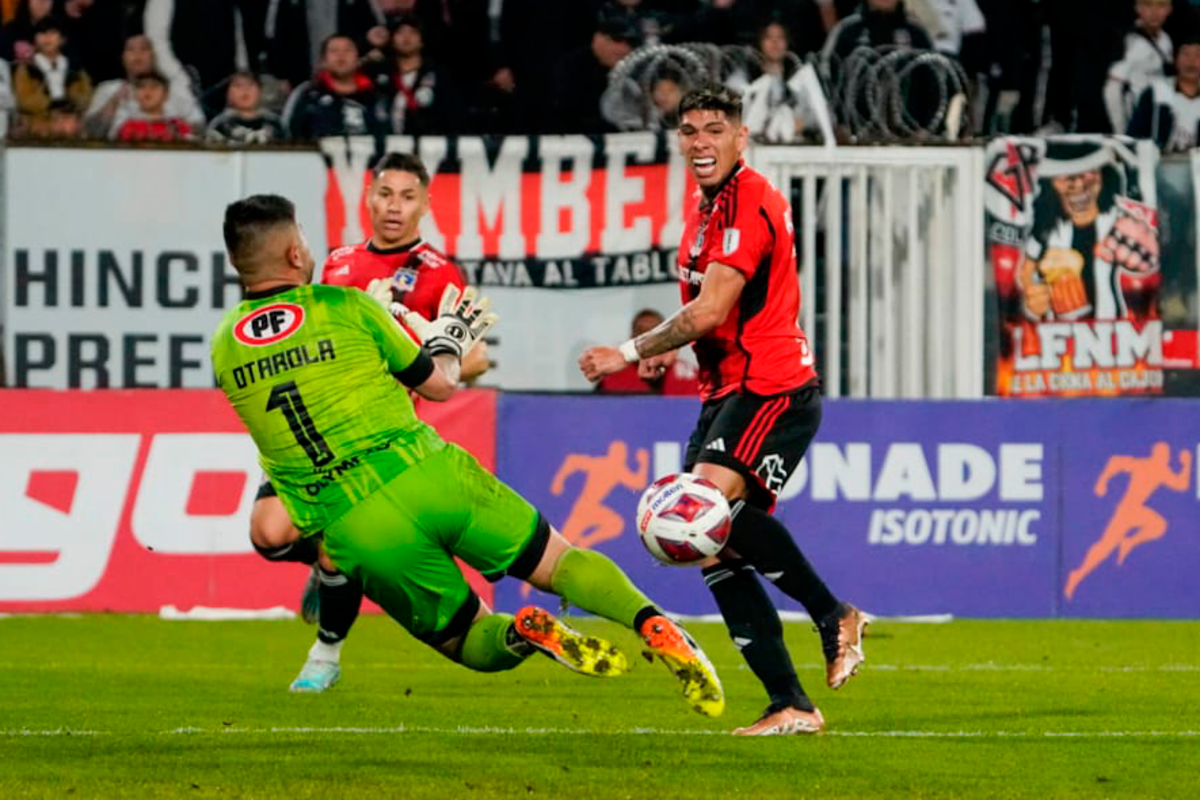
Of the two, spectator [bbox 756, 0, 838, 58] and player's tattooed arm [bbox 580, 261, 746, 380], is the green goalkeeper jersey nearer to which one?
player's tattooed arm [bbox 580, 261, 746, 380]

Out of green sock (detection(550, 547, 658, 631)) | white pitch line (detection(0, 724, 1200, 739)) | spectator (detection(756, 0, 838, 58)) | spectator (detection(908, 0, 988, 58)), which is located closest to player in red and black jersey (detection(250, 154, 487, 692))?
white pitch line (detection(0, 724, 1200, 739))

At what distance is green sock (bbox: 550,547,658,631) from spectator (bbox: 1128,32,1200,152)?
11314 millimetres

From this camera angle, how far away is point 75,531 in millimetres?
14586

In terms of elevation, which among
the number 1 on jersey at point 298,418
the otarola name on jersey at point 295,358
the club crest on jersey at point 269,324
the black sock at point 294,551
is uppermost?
the club crest on jersey at point 269,324

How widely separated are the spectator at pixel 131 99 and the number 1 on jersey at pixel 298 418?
9.93m

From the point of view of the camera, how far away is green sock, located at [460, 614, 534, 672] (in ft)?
25.0

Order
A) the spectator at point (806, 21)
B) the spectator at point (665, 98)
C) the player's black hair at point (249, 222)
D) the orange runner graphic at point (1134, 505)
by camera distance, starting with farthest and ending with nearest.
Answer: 1. the spectator at point (806, 21)
2. the spectator at point (665, 98)
3. the orange runner graphic at point (1134, 505)
4. the player's black hair at point (249, 222)

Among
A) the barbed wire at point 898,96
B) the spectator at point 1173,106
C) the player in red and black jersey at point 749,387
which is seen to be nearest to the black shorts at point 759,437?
the player in red and black jersey at point 749,387

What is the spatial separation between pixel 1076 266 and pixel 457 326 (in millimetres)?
9184

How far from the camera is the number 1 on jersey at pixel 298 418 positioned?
7.36 m

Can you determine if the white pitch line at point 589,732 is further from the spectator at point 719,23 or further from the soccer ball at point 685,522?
the spectator at point 719,23

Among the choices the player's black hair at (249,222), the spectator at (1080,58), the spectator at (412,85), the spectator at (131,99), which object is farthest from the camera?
the spectator at (1080,58)

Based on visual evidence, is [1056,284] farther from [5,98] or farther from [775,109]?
[5,98]

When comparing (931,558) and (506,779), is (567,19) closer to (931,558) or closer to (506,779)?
(931,558)
